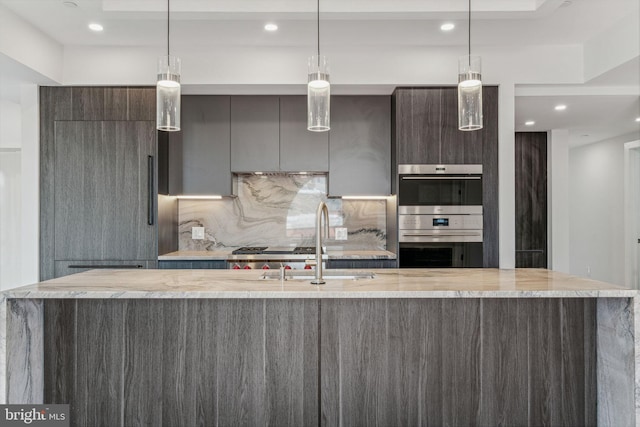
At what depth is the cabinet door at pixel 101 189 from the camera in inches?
148

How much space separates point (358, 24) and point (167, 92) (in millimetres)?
1703

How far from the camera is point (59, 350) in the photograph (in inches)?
84.8

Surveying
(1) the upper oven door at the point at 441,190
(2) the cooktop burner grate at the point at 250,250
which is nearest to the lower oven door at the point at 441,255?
(1) the upper oven door at the point at 441,190

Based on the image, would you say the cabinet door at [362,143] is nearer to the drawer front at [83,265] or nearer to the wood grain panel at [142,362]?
the drawer front at [83,265]

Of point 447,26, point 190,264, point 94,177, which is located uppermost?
point 447,26

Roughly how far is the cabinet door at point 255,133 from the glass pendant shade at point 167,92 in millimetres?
1817

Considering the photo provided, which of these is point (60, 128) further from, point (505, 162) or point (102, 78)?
point (505, 162)

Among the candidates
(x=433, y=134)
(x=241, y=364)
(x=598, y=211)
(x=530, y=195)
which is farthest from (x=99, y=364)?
(x=598, y=211)

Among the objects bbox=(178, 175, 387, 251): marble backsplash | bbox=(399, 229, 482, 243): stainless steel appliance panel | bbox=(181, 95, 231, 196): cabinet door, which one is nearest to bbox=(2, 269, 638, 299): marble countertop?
bbox=(399, 229, 482, 243): stainless steel appliance panel

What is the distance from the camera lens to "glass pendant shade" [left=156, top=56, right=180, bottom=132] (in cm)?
224

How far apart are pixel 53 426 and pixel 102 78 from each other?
281 cm

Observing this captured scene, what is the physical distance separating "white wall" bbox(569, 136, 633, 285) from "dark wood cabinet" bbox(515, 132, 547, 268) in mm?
1310

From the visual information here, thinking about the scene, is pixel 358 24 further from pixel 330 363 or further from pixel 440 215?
pixel 330 363

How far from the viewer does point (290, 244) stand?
4.55 metres
